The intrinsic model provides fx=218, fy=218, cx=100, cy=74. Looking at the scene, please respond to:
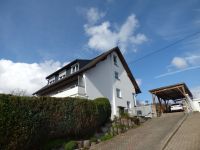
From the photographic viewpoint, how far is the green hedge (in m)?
11.3

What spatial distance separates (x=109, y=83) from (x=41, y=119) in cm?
1518

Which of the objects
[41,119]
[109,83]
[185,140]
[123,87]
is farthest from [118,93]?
[41,119]

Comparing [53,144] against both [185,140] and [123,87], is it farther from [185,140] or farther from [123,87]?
[123,87]

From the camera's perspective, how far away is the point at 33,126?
12305mm

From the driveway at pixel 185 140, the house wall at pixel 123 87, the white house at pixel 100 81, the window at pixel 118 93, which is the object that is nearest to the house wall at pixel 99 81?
the white house at pixel 100 81

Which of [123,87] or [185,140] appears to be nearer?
[185,140]

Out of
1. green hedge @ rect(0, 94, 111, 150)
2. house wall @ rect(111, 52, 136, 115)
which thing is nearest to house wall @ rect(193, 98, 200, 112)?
house wall @ rect(111, 52, 136, 115)

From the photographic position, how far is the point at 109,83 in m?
27.4

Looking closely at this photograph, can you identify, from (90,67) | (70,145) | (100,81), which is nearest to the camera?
(70,145)

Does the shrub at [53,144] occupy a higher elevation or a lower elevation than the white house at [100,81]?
lower

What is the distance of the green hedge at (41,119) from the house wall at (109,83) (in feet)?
22.5

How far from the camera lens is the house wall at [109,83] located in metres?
24.9

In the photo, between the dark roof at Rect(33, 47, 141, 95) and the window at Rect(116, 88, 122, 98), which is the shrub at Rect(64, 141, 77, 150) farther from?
the window at Rect(116, 88, 122, 98)

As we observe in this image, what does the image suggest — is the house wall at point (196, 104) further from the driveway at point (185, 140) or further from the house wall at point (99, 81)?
the driveway at point (185, 140)
